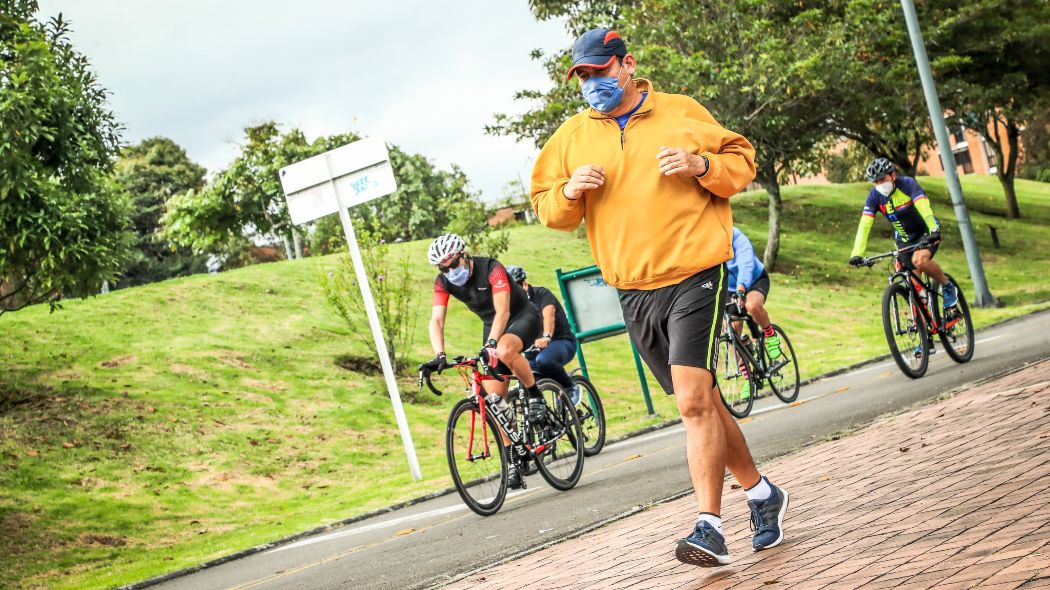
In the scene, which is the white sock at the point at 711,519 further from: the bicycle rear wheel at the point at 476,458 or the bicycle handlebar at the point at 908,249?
the bicycle handlebar at the point at 908,249

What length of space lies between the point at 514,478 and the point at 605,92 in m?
5.29

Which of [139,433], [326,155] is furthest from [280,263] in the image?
[326,155]

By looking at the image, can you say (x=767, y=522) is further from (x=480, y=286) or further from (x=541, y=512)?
(x=480, y=286)

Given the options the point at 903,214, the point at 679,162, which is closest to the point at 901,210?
the point at 903,214

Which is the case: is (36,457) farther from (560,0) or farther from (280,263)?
(560,0)

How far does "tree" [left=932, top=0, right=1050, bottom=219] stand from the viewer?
36.9 metres

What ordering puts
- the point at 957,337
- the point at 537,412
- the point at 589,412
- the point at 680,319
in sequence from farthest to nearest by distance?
1. the point at 957,337
2. the point at 589,412
3. the point at 537,412
4. the point at 680,319

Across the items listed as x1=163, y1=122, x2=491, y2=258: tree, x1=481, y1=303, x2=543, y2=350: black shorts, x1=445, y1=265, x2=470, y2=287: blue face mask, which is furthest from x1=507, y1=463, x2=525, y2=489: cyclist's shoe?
x1=163, y1=122, x2=491, y2=258: tree

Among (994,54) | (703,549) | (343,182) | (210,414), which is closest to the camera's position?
(703,549)

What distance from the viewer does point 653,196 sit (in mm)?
5379

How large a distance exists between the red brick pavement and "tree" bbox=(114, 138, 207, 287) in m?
53.7

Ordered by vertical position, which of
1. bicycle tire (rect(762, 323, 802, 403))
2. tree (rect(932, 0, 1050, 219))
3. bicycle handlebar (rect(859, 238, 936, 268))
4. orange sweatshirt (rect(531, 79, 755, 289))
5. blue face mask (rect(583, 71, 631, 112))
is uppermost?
tree (rect(932, 0, 1050, 219))

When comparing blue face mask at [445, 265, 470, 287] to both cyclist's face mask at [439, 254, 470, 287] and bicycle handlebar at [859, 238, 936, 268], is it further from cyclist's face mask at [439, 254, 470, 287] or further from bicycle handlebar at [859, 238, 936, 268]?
bicycle handlebar at [859, 238, 936, 268]

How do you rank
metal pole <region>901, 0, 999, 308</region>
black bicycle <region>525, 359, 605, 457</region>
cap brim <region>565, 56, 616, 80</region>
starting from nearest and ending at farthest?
1. cap brim <region>565, 56, 616, 80</region>
2. black bicycle <region>525, 359, 605, 457</region>
3. metal pole <region>901, 0, 999, 308</region>
